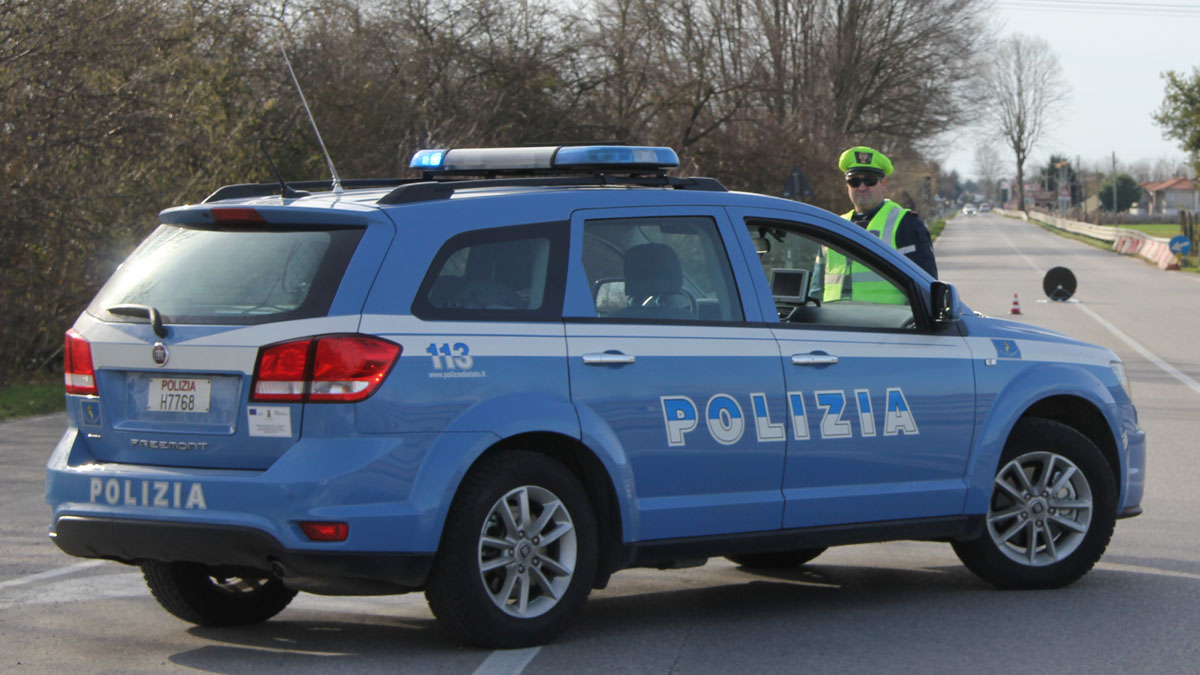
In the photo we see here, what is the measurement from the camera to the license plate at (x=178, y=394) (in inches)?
205

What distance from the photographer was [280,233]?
17.6 feet

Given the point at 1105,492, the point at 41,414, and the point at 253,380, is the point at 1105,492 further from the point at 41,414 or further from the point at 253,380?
the point at 41,414

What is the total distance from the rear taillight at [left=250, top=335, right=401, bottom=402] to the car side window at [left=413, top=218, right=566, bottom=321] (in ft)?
0.84

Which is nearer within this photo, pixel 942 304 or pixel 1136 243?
pixel 942 304

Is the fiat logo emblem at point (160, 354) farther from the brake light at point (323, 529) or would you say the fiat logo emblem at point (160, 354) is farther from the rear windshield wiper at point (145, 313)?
the brake light at point (323, 529)

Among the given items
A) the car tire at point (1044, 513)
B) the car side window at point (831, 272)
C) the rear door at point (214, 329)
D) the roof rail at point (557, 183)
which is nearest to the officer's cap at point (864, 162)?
the car side window at point (831, 272)

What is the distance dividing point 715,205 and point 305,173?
721 inches

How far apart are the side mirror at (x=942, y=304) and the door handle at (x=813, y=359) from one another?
2.04 feet

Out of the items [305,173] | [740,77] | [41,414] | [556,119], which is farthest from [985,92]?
[41,414]

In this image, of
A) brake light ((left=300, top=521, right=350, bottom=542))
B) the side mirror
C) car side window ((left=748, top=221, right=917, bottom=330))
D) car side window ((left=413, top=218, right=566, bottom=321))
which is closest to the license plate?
brake light ((left=300, top=521, right=350, bottom=542))

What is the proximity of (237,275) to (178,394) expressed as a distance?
44 cm

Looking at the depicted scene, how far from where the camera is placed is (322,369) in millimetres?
5016

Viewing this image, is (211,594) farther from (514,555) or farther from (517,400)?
(517,400)

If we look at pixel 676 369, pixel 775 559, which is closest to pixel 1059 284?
pixel 775 559
